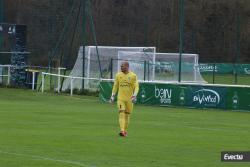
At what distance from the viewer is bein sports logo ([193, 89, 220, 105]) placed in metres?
38.1

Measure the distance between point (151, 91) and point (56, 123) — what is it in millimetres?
14561

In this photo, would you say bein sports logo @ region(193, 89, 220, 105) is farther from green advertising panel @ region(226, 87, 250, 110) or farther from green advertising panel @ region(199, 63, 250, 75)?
green advertising panel @ region(199, 63, 250, 75)

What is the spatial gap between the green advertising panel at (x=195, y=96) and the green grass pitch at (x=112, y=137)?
3.85 ft

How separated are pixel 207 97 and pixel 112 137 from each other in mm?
17223

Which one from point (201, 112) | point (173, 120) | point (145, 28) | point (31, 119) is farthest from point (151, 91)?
point (145, 28)

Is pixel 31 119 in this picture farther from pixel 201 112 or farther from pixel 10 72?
pixel 10 72

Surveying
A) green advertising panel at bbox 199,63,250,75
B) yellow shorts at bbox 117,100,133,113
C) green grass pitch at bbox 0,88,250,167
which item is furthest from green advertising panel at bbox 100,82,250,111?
green advertising panel at bbox 199,63,250,75

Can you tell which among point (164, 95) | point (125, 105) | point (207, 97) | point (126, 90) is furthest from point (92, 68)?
point (125, 105)

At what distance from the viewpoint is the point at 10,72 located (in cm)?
5066

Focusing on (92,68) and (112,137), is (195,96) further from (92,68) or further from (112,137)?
(112,137)

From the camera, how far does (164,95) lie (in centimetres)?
4012

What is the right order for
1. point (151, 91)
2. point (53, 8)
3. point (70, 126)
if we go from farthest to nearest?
point (53, 8), point (151, 91), point (70, 126)

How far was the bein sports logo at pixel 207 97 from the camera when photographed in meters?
38.1

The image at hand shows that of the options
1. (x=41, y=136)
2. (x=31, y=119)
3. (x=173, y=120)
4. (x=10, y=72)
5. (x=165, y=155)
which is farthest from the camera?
(x=10, y=72)
